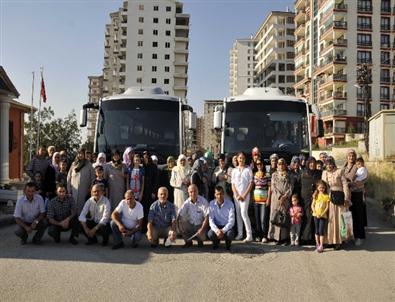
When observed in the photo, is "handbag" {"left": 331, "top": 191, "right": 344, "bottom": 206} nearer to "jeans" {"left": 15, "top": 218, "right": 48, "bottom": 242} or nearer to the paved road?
the paved road

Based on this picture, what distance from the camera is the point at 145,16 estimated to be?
95938mm

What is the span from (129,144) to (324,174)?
5.36 meters

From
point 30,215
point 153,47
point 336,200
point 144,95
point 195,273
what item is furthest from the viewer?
point 153,47

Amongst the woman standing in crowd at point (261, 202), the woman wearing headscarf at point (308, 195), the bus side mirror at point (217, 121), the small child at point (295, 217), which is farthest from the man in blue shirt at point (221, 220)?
the bus side mirror at point (217, 121)

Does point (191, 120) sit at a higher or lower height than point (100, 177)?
higher

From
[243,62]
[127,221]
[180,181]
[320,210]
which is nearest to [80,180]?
[127,221]

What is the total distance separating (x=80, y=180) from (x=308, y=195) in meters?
4.74

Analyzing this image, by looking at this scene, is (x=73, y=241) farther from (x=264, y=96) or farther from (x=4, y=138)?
(x=4, y=138)

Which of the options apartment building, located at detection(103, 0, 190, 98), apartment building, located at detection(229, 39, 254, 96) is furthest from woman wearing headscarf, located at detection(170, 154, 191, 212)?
apartment building, located at detection(229, 39, 254, 96)

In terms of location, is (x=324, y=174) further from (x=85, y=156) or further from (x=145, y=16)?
(x=145, y=16)

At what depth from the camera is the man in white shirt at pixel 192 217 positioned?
9508 mm

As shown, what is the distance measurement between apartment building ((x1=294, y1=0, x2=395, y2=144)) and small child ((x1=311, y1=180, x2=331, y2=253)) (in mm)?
61803

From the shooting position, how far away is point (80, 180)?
1048cm

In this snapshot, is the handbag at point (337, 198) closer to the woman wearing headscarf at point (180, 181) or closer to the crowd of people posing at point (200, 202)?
the crowd of people posing at point (200, 202)
